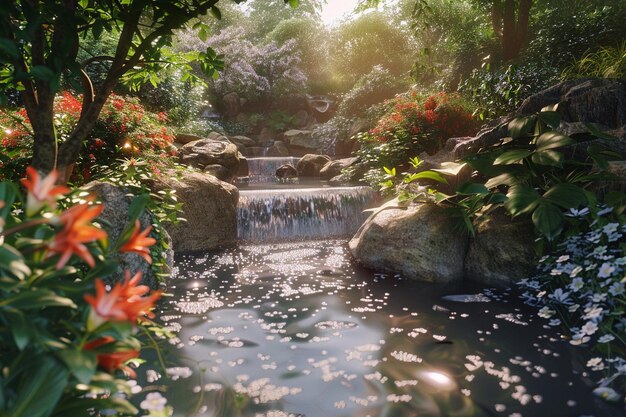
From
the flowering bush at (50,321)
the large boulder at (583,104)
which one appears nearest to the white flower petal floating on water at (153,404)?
the flowering bush at (50,321)

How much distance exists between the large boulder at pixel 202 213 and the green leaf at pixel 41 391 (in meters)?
5.80

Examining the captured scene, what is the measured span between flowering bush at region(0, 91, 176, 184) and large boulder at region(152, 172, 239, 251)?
627 mm

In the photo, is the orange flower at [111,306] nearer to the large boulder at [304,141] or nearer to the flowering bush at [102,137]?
the flowering bush at [102,137]

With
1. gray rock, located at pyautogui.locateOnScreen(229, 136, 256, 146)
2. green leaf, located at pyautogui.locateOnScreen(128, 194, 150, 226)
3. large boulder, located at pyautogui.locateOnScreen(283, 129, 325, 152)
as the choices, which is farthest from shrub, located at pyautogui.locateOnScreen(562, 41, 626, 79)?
gray rock, located at pyautogui.locateOnScreen(229, 136, 256, 146)

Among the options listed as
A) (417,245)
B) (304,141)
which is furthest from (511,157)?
(304,141)

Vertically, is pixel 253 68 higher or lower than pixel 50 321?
higher

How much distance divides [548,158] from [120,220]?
5.23m

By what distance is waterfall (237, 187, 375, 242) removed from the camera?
346 inches

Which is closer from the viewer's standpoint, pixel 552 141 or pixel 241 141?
pixel 552 141

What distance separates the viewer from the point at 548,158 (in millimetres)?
4973

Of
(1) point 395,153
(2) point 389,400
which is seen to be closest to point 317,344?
(2) point 389,400

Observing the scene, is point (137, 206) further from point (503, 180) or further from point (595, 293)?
point (503, 180)

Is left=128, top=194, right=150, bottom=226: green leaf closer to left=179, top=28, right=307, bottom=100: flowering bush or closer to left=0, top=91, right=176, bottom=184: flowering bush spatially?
left=0, top=91, right=176, bottom=184: flowering bush

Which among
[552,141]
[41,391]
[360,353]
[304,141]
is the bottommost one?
[360,353]
